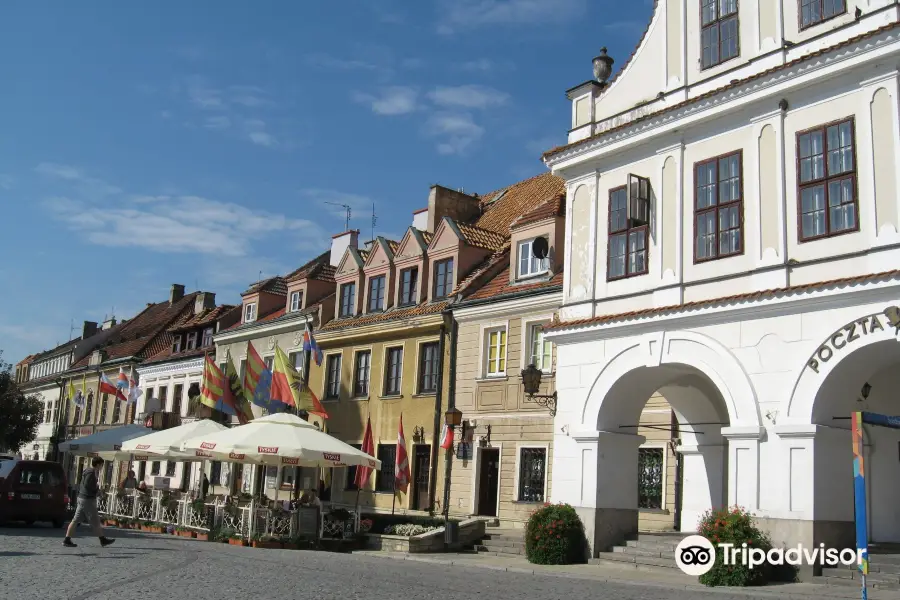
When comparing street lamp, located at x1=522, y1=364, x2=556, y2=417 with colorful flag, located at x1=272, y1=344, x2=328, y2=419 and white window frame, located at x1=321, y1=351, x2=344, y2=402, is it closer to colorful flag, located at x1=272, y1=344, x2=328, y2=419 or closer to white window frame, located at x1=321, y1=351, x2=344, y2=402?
colorful flag, located at x1=272, y1=344, x2=328, y2=419

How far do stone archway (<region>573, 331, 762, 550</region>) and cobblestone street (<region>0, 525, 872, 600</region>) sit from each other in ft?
9.00

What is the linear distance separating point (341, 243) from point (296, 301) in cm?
307

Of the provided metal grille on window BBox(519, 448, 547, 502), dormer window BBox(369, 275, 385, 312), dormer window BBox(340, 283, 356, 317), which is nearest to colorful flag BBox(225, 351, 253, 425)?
dormer window BBox(340, 283, 356, 317)

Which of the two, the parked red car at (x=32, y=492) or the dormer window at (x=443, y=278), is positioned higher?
the dormer window at (x=443, y=278)

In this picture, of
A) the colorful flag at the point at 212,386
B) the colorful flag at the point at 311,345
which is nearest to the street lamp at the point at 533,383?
the colorful flag at the point at 311,345

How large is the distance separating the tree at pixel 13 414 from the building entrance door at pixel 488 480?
3040cm

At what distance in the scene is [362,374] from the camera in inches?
1203

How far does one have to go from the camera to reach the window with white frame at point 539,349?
78.5 feet

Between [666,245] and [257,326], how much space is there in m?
23.1

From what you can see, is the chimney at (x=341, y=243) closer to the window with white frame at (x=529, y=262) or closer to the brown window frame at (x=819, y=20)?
the window with white frame at (x=529, y=262)

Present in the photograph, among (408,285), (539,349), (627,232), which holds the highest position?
(408,285)

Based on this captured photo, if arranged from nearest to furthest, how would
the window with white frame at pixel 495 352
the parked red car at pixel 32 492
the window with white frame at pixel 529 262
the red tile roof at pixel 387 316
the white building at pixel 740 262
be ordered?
the white building at pixel 740 262 → the parked red car at pixel 32 492 → the window with white frame at pixel 529 262 → the window with white frame at pixel 495 352 → the red tile roof at pixel 387 316

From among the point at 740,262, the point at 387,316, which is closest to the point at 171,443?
the point at 387,316

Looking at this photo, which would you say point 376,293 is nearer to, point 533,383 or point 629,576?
point 533,383
